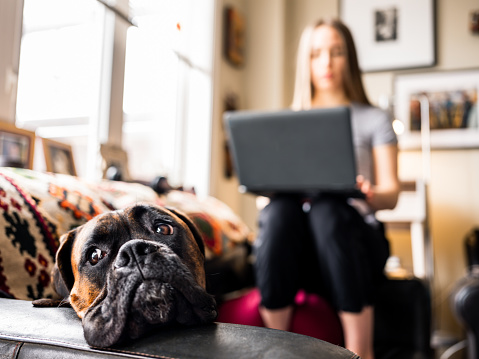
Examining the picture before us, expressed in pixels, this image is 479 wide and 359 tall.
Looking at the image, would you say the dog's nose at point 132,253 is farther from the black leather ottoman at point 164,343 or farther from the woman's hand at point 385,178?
the woman's hand at point 385,178

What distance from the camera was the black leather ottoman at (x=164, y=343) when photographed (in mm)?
530

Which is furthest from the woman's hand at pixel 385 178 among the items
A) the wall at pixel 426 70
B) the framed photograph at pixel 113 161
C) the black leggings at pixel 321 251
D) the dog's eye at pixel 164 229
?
the wall at pixel 426 70

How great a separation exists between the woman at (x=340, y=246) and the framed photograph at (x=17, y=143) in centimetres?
78

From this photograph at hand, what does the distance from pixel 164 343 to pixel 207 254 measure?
1.06 m

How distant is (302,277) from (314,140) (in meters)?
0.51

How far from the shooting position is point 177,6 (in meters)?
3.18

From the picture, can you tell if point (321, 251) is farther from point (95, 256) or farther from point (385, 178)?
point (95, 256)

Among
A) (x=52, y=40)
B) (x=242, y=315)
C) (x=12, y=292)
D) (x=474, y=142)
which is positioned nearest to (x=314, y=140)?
(x=242, y=315)

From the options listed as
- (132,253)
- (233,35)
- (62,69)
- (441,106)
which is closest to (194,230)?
(132,253)

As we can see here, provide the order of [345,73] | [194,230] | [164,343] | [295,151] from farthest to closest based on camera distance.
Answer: [345,73] → [295,151] → [194,230] → [164,343]

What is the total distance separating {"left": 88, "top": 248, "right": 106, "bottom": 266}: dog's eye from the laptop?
797 millimetres

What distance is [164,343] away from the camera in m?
0.57

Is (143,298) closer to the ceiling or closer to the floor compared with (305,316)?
closer to the ceiling

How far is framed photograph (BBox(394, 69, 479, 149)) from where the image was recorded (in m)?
3.41
